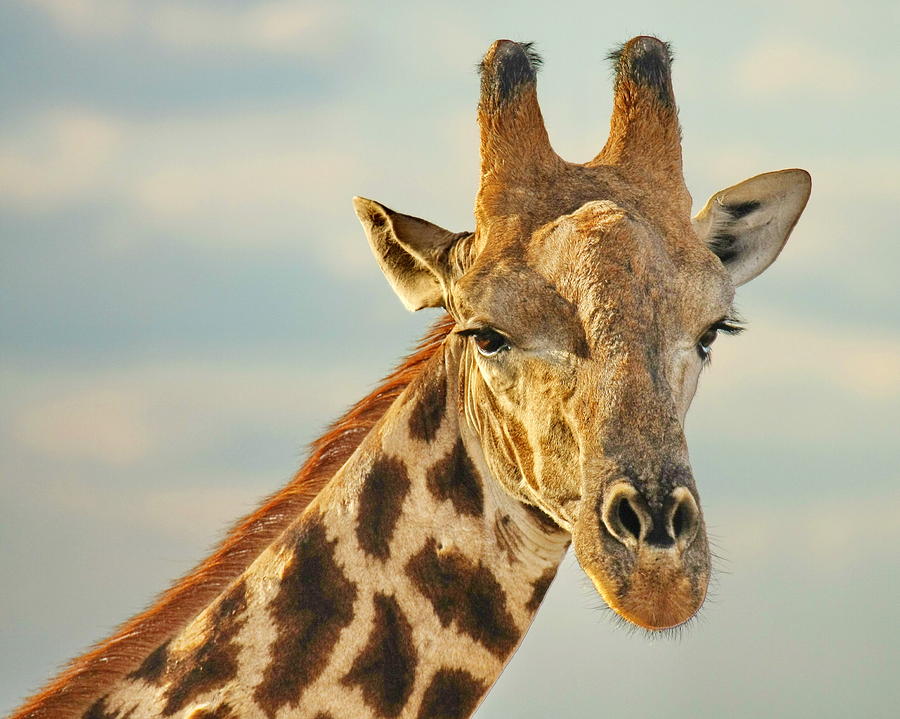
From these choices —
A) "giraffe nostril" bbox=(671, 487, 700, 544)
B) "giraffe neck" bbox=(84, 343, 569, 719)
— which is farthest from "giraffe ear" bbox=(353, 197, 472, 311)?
"giraffe nostril" bbox=(671, 487, 700, 544)

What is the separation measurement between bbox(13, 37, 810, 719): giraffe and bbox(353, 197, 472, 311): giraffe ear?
16mm

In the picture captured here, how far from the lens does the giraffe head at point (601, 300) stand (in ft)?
23.3

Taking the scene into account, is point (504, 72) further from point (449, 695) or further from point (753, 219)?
point (449, 695)

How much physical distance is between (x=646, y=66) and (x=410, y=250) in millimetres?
2168

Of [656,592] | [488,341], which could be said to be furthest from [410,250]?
[656,592]

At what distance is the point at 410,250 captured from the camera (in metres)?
9.14

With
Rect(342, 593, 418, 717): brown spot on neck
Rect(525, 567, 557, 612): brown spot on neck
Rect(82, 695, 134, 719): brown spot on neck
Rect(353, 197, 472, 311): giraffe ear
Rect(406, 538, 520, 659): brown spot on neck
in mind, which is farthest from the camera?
Rect(353, 197, 472, 311): giraffe ear

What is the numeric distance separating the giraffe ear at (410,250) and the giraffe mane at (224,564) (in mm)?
534

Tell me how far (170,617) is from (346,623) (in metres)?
1.55

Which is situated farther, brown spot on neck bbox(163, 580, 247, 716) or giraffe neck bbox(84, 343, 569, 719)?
brown spot on neck bbox(163, 580, 247, 716)

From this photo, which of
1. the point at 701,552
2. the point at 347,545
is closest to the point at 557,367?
the point at 701,552

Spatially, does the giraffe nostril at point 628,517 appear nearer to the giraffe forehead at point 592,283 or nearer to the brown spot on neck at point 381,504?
the giraffe forehead at point 592,283

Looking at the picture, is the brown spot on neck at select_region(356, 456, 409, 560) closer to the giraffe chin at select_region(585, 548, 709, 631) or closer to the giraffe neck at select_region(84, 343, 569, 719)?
the giraffe neck at select_region(84, 343, 569, 719)

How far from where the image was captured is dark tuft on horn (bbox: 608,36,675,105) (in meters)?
9.35
